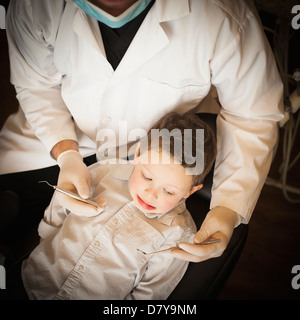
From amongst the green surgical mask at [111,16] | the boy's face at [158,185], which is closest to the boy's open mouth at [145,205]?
the boy's face at [158,185]

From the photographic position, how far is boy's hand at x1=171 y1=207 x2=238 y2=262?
2.82 feet

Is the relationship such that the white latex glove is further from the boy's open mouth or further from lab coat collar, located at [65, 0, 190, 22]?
lab coat collar, located at [65, 0, 190, 22]

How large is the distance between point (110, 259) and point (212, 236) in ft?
1.04

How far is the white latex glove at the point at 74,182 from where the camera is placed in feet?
3.05

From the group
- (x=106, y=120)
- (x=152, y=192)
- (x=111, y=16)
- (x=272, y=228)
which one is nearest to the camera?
(x=111, y=16)

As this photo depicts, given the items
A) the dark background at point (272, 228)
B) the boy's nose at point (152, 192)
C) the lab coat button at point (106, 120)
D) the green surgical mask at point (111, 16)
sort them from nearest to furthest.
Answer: the green surgical mask at point (111, 16)
the boy's nose at point (152, 192)
the lab coat button at point (106, 120)
the dark background at point (272, 228)

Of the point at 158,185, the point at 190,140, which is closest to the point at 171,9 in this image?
the point at 190,140

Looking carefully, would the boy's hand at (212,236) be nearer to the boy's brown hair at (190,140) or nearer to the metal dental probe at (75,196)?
the boy's brown hair at (190,140)

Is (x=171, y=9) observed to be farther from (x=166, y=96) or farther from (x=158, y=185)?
(x=158, y=185)

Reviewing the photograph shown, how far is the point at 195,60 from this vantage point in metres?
0.91

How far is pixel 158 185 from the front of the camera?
3.01ft

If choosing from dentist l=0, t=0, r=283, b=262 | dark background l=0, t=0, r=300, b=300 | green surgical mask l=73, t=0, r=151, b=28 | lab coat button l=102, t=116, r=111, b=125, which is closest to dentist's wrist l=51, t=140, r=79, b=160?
dentist l=0, t=0, r=283, b=262
